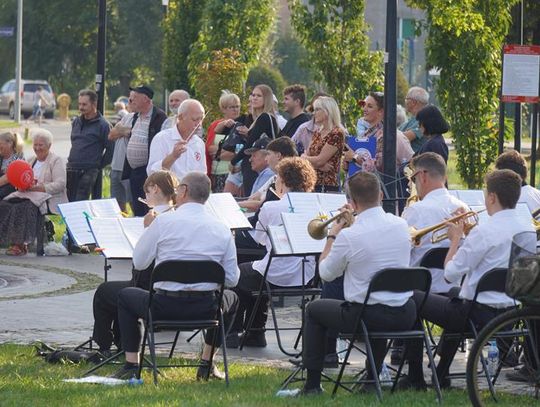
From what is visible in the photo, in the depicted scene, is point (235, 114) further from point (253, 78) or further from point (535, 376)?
point (253, 78)

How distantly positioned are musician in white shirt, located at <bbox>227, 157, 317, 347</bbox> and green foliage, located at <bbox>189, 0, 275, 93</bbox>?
1196 centimetres

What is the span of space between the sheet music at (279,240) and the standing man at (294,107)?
16.4 ft

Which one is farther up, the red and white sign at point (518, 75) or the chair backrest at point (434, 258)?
the red and white sign at point (518, 75)

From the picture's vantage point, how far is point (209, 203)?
1092cm

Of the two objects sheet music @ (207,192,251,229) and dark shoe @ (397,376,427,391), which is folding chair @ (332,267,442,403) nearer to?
dark shoe @ (397,376,427,391)

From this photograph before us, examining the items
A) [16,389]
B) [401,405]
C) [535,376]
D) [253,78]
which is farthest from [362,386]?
[253,78]

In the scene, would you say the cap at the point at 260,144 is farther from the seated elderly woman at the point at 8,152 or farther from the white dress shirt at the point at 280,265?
the seated elderly woman at the point at 8,152

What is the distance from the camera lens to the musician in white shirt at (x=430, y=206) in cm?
984

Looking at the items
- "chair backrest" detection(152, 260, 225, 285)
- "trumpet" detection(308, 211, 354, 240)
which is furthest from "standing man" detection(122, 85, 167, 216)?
"chair backrest" detection(152, 260, 225, 285)

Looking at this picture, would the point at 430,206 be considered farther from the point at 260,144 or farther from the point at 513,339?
the point at 260,144

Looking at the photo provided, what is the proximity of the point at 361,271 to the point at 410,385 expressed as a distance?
0.96 metres

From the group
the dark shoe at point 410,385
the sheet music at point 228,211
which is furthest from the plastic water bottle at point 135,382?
the sheet music at point 228,211

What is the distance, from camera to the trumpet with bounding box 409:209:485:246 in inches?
372

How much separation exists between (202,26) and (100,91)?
5257 millimetres
